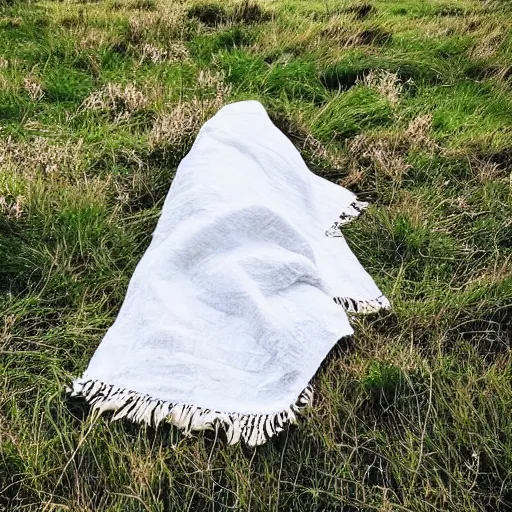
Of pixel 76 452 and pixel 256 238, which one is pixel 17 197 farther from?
pixel 76 452

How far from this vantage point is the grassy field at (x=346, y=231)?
1.93 metres

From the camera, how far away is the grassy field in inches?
76.0

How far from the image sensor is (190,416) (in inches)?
80.7

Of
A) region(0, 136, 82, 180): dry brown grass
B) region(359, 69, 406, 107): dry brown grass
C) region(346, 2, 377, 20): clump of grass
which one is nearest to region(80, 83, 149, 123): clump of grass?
region(0, 136, 82, 180): dry brown grass

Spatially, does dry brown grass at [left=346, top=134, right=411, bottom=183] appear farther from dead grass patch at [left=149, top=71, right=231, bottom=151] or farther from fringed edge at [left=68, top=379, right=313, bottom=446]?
fringed edge at [left=68, top=379, right=313, bottom=446]

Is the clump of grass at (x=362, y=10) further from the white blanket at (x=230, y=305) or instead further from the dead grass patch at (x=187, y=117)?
the white blanket at (x=230, y=305)

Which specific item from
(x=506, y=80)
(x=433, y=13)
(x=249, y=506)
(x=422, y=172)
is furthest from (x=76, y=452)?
(x=433, y=13)

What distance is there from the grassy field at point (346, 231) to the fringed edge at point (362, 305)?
0.05 metres

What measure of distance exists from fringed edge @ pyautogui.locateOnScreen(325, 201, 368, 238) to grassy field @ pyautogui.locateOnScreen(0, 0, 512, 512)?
0.06 metres

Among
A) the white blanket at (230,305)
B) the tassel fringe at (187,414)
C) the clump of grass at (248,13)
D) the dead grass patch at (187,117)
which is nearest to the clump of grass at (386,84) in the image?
the dead grass patch at (187,117)

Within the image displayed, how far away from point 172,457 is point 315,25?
4712mm

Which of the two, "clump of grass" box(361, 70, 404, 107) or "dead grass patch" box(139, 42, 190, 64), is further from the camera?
"dead grass patch" box(139, 42, 190, 64)

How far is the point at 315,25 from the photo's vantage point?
5.62 m

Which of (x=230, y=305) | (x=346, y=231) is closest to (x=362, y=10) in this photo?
(x=346, y=231)
